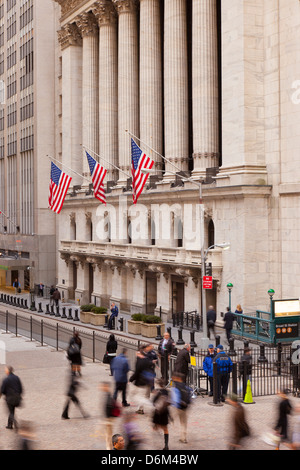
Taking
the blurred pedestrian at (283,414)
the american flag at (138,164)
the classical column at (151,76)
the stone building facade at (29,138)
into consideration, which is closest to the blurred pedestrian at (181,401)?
the blurred pedestrian at (283,414)

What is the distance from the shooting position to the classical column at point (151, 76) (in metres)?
47.8

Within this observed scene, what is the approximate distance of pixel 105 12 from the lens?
53938mm

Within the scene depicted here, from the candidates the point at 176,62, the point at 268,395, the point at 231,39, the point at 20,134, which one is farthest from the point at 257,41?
the point at 20,134

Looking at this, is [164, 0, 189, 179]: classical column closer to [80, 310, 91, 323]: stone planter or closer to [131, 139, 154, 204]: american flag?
[131, 139, 154, 204]: american flag

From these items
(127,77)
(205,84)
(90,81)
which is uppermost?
(90,81)

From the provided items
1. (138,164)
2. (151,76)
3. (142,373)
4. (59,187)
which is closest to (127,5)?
(151,76)

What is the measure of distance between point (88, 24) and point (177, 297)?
87.1 feet

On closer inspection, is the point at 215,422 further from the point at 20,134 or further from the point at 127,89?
the point at 20,134

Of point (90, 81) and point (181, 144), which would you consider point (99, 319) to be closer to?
point (181, 144)

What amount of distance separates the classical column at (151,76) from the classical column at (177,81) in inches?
112

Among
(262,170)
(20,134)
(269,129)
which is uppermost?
(20,134)

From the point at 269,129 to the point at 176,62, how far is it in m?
10.6

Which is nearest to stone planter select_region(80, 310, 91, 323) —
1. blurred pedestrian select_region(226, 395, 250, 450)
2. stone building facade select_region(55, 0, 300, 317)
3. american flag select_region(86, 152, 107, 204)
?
stone building facade select_region(55, 0, 300, 317)

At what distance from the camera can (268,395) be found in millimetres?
21844
